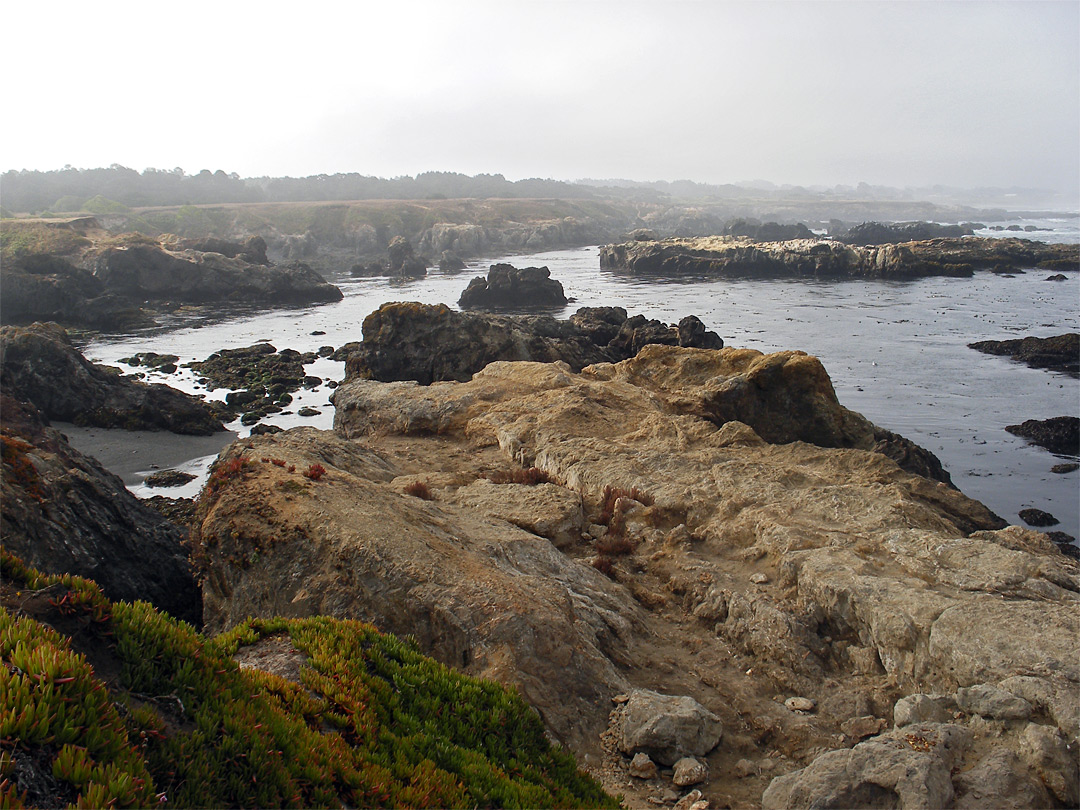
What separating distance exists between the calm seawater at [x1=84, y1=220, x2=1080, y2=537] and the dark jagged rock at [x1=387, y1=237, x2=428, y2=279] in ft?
19.5

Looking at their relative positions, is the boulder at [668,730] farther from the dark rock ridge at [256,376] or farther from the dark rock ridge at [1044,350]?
the dark rock ridge at [1044,350]

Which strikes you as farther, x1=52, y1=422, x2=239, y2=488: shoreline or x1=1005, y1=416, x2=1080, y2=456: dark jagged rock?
x1=1005, y1=416, x2=1080, y2=456: dark jagged rock

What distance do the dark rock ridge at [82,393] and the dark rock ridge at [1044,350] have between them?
158 ft

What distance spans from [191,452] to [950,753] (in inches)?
1157

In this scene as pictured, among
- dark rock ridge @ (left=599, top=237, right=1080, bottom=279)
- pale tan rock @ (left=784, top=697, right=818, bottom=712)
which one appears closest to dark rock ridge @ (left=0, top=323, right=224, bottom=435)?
pale tan rock @ (left=784, top=697, right=818, bottom=712)

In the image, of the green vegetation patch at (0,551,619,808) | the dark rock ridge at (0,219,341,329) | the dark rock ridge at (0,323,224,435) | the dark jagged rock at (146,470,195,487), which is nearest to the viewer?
the green vegetation patch at (0,551,619,808)

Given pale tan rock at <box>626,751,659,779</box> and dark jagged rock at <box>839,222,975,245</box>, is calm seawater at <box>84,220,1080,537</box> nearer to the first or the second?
pale tan rock at <box>626,751,659,779</box>

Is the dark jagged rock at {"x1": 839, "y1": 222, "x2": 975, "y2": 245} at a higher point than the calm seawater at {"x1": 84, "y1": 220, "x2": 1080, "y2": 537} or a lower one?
higher

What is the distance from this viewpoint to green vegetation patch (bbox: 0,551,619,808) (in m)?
3.81

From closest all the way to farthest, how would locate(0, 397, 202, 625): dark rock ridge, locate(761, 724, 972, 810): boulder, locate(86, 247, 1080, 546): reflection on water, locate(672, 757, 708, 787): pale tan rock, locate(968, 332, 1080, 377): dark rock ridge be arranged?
locate(761, 724, 972, 810): boulder < locate(672, 757, 708, 787): pale tan rock < locate(0, 397, 202, 625): dark rock ridge < locate(86, 247, 1080, 546): reflection on water < locate(968, 332, 1080, 377): dark rock ridge

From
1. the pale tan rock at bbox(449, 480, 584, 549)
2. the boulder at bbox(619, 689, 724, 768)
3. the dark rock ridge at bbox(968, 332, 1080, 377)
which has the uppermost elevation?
the dark rock ridge at bbox(968, 332, 1080, 377)

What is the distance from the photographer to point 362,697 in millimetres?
6766

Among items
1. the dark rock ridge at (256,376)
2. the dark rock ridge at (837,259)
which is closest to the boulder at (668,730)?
the dark rock ridge at (256,376)

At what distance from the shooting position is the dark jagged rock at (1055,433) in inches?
1090
